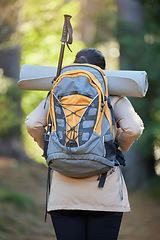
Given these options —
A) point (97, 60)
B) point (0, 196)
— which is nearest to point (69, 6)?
point (0, 196)

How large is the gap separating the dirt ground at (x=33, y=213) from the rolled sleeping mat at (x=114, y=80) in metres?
3.47

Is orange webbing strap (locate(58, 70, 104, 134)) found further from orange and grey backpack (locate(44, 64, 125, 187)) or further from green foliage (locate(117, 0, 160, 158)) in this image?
green foliage (locate(117, 0, 160, 158))

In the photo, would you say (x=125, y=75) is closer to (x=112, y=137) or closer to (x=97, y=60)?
(x=97, y=60)

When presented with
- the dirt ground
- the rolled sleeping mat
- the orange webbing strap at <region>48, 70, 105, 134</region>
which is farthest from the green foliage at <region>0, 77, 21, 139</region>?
the orange webbing strap at <region>48, 70, 105, 134</region>

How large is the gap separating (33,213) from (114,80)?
5.69 m

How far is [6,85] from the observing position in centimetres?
812

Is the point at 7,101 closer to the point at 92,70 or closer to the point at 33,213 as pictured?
the point at 33,213

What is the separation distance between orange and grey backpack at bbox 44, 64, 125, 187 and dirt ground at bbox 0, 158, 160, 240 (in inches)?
141

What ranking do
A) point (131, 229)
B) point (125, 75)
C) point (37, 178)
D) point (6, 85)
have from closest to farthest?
point (125, 75) → point (131, 229) → point (6, 85) → point (37, 178)

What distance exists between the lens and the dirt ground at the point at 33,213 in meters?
6.75

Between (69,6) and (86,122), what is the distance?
391 inches

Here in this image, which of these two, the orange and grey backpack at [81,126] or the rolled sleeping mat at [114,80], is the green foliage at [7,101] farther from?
the orange and grey backpack at [81,126]

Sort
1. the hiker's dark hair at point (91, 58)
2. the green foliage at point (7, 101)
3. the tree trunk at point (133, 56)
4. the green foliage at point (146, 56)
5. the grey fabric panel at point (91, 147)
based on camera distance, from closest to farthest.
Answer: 1. the grey fabric panel at point (91, 147)
2. the hiker's dark hair at point (91, 58)
3. the green foliage at point (7, 101)
4. the green foliage at point (146, 56)
5. the tree trunk at point (133, 56)

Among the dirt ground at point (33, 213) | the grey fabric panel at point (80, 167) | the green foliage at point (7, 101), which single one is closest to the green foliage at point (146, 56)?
the dirt ground at point (33, 213)
